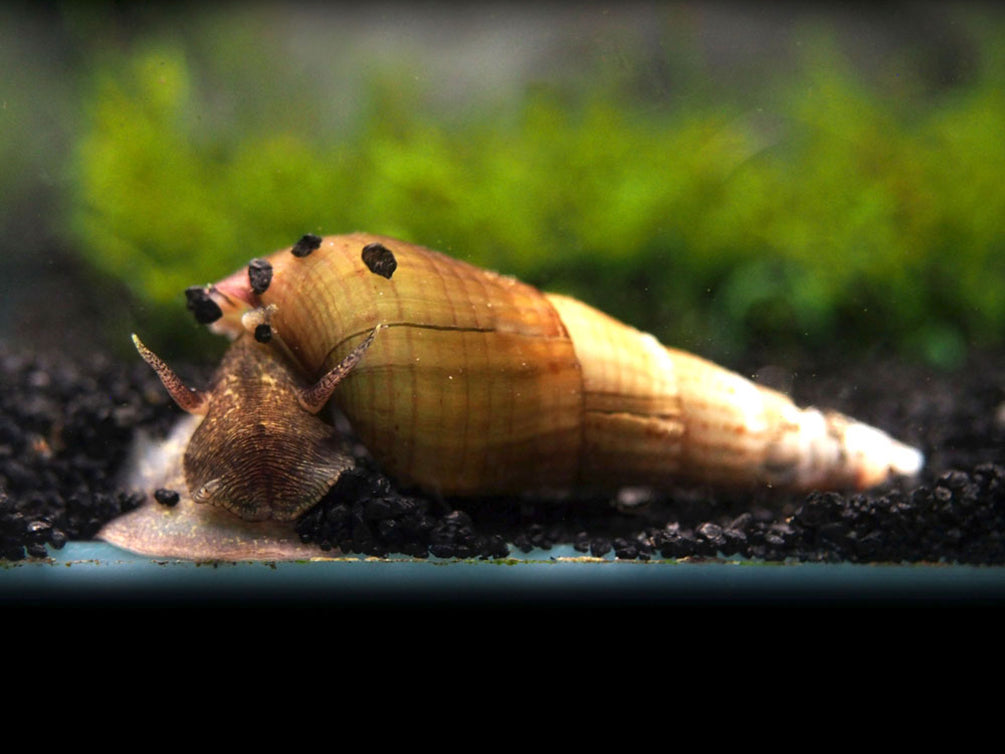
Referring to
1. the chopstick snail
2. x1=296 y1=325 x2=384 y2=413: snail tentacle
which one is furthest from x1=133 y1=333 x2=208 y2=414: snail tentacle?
x1=296 y1=325 x2=384 y2=413: snail tentacle

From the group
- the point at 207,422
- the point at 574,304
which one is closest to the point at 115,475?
the point at 207,422

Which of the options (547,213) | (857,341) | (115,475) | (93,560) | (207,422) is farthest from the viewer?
(547,213)

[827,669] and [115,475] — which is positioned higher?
[115,475]

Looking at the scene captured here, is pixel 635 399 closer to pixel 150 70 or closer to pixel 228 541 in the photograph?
pixel 228 541

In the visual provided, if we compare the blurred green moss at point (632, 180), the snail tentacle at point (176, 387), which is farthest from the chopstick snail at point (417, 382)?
the blurred green moss at point (632, 180)

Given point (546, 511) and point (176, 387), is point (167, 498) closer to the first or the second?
point (176, 387)

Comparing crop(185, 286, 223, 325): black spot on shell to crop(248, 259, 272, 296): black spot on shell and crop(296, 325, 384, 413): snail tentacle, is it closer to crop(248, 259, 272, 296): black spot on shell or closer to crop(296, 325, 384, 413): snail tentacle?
crop(248, 259, 272, 296): black spot on shell
